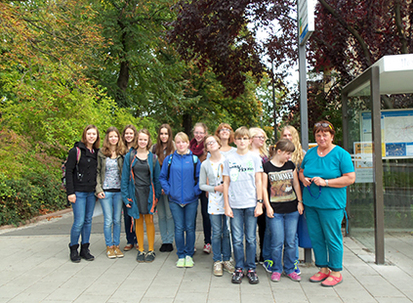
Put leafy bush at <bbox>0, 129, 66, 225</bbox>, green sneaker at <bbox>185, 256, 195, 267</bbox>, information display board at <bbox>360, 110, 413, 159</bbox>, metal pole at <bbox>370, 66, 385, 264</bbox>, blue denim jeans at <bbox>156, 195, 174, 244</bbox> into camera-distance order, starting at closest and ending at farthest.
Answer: metal pole at <bbox>370, 66, 385, 264</bbox>
green sneaker at <bbox>185, 256, 195, 267</bbox>
blue denim jeans at <bbox>156, 195, 174, 244</bbox>
information display board at <bbox>360, 110, 413, 159</bbox>
leafy bush at <bbox>0, 129, 66, 225</bbox>

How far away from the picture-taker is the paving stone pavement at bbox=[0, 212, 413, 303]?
388 centimetres

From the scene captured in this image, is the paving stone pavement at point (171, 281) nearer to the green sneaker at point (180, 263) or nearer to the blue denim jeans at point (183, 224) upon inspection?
the green sneaker at point (180, 263)

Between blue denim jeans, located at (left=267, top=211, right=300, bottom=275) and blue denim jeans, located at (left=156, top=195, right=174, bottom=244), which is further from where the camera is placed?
blue denim jeans, located at (left=156, top=195, right=174, bottom=244)

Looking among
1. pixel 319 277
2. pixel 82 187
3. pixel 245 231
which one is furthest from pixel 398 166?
pixel 82 187

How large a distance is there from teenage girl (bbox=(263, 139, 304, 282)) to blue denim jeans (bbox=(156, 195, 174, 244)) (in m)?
1.90

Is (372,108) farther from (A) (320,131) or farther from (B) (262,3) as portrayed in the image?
(B) (262,3)

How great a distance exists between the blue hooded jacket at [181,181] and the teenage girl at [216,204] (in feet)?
0.97

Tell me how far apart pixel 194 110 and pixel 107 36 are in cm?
656

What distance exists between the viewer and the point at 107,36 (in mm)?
14742

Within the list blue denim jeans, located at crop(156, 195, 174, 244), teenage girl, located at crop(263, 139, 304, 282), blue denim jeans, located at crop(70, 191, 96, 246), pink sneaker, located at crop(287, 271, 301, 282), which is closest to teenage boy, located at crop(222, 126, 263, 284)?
teenage girl, located at crop(263, 139, 304, 282)

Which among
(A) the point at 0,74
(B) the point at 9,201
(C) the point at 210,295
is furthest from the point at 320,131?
(A) the point at 0,74

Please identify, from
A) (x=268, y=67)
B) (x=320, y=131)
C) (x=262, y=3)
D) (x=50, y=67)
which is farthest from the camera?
(x=50, y=67)

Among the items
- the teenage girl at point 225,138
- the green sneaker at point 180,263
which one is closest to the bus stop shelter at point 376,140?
the teenage girl at point 225,138

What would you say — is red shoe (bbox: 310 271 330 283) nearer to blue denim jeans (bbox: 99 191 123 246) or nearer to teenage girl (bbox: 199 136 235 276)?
teenage girl (bbox: 199 136 235 276)
